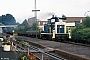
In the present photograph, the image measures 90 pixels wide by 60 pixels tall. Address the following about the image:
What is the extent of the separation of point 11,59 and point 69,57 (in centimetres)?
453

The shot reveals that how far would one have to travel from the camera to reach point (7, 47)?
21.4 meters

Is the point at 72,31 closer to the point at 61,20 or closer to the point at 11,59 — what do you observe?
the point at 61,20

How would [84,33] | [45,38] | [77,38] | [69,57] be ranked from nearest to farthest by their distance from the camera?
[69,57], [84,33], [77,38], [45,38]

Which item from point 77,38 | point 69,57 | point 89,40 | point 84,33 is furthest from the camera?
point 77,38

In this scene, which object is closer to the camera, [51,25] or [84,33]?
[84,33]

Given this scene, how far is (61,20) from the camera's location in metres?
39.0

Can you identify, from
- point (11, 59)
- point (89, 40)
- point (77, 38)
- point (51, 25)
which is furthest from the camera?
point (51, 25)

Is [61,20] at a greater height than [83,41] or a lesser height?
greater

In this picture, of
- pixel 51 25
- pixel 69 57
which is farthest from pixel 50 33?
pixel 69 57

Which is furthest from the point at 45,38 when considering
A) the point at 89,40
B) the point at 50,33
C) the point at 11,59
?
the point at 11,59

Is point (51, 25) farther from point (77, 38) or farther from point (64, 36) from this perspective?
point (77, 38)

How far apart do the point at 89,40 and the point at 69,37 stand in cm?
834

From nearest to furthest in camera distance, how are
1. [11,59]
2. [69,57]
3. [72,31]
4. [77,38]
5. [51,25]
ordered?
[11,59] → [69,57] → [77,38] → [72,31] → [51,25]

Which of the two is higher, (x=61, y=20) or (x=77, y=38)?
(x=61, y=20)
